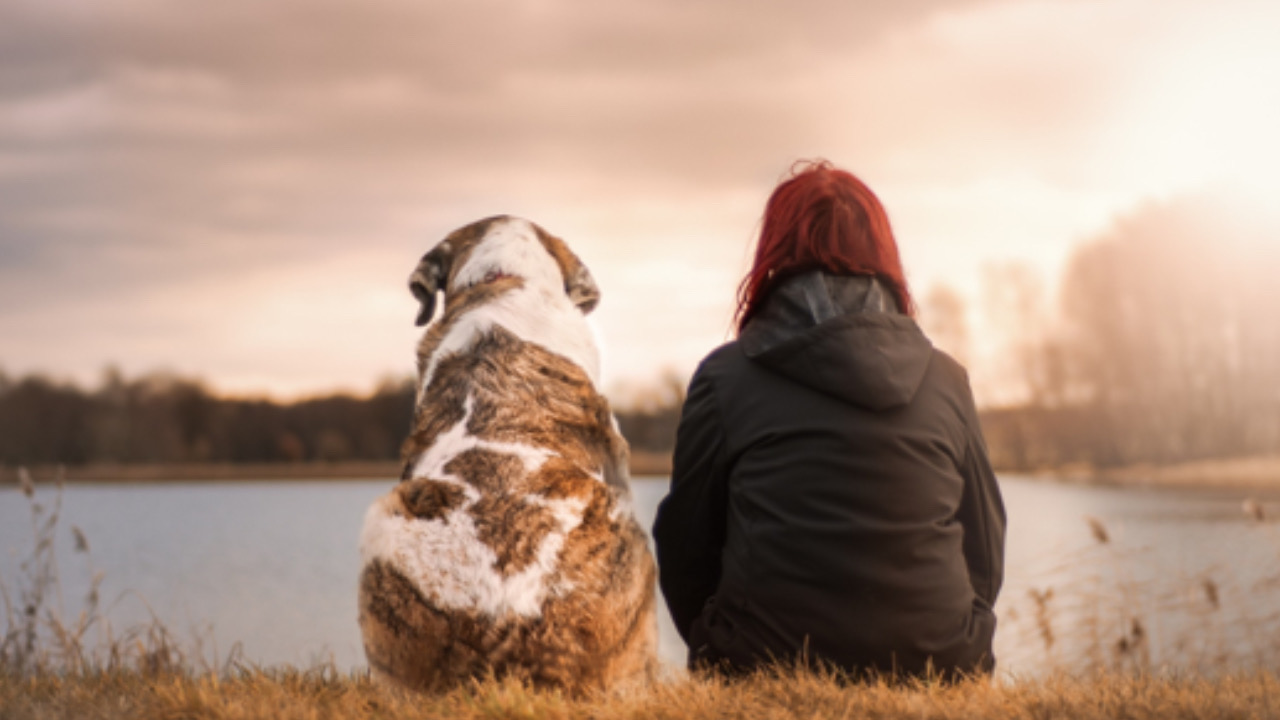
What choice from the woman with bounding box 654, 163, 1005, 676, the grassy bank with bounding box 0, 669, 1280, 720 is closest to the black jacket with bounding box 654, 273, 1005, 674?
the woman with bounding box 654, 163, 1005, 676

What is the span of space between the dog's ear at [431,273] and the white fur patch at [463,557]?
1.85 m

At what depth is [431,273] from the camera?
554cm

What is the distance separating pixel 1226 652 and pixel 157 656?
312 inches

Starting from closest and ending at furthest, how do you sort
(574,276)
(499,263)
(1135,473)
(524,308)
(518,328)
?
1. (518,328)
2. (524,308)
3. (499,263)
4. (574,276)
5. (1135,473)

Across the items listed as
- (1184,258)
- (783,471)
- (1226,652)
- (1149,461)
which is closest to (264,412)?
(1149,461)

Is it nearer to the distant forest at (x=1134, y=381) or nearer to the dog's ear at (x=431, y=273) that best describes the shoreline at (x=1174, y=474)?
the distant forest at (x=1134, y=381)

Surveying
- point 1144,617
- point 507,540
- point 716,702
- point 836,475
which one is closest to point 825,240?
point 836,475

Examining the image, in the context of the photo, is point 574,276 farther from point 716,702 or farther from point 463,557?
point 716,702

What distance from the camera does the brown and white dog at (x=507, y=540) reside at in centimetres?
362

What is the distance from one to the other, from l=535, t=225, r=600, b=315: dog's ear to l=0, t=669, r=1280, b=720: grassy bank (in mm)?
2208

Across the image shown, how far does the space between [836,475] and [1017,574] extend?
868 cm

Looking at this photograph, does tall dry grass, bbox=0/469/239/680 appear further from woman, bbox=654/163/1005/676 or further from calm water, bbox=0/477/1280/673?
woman, bbox=654/163/1005/676

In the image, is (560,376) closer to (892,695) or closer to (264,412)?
(892,695)

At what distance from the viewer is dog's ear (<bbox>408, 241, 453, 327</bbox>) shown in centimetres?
553
